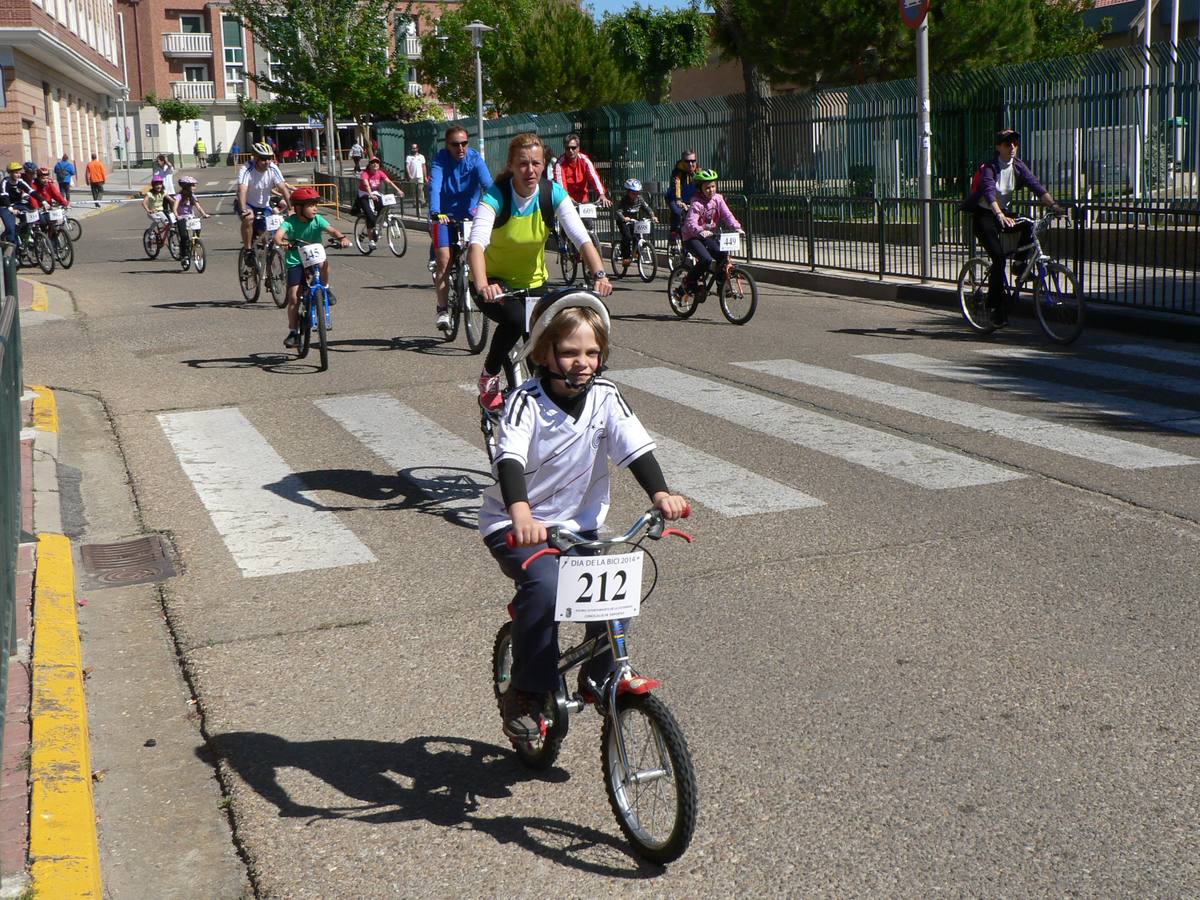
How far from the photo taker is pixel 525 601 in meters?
3.91

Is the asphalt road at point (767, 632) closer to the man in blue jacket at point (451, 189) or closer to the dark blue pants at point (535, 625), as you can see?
the dark blue pants at point (535, 625)

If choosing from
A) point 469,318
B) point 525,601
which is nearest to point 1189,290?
point 469,318

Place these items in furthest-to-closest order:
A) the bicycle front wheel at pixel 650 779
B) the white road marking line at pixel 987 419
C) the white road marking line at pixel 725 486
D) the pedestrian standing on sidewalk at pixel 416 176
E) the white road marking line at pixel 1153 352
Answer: the pedestrian standing on sidewalk at pixel 416 176
the white road marking line at pixel 1153 352
the white road marking line at pixel 987 419
the white road marking line at pixel 725 486
the bicycle front wheel at pixel 650 779

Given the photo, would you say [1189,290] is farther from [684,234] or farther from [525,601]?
[525,601]

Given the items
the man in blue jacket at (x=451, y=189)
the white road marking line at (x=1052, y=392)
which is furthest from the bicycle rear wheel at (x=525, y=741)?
the man in blue jacket at (x=451, y=189)

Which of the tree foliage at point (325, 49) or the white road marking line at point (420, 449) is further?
the tree foliage at point (325, 49)

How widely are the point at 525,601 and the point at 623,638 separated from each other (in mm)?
319

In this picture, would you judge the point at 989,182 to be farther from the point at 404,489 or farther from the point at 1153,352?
the point at 404,489

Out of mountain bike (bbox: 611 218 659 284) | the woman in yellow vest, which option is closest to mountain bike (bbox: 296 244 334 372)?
the woman in yellow vest

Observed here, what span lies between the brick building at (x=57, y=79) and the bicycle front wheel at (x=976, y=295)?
Result: 41187 mm

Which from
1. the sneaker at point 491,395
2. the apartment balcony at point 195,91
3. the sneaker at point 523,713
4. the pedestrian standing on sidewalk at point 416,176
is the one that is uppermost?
the apartment balcony at point 195,91

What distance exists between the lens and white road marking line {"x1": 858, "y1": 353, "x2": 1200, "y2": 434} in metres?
9.51

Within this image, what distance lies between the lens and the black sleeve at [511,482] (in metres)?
3.79

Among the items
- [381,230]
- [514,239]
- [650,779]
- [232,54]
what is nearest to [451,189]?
[514,239]
